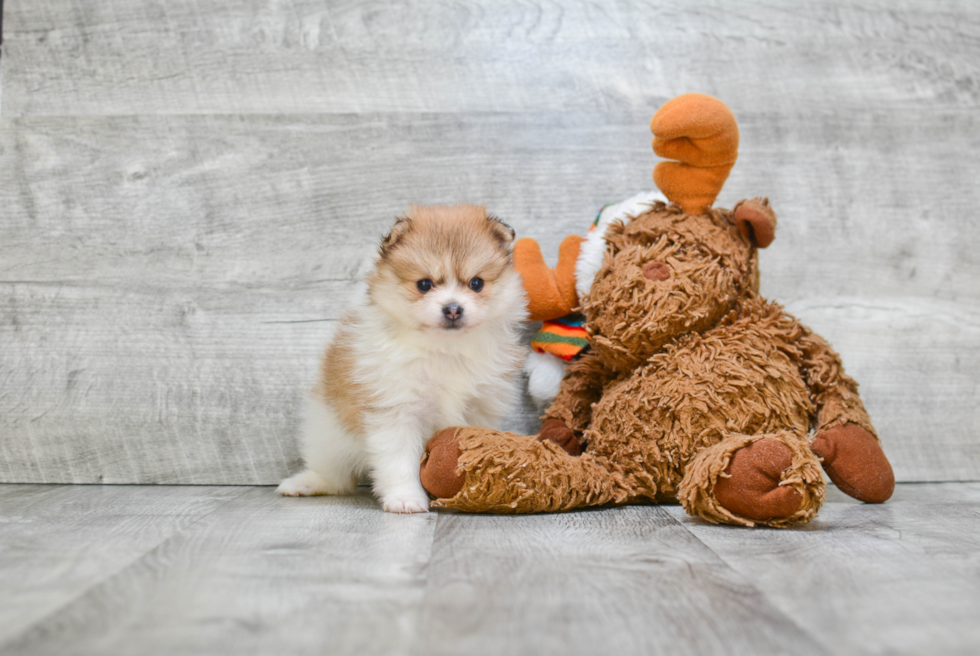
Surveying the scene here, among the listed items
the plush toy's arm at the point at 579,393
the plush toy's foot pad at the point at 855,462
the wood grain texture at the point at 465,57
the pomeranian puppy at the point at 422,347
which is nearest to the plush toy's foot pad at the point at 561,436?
the plush toy's arm at the point at 579,393

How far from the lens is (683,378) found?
5.32 ft

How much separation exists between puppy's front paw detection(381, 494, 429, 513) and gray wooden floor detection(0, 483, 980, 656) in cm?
5

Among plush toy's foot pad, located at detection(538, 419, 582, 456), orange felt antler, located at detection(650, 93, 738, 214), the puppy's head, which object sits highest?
orange felt antler, located at detection(650, 93, 738, 214)

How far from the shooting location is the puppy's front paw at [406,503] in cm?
164

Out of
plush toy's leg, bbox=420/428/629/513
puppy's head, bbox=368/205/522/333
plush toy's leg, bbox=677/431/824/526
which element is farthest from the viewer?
puppy's head, bbox=368/205/522/333

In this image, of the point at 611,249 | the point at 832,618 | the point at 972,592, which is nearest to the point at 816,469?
the point at 972,592

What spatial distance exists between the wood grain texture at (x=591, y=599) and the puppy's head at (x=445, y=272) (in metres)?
0.49

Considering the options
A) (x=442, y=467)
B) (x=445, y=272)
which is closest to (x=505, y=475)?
(x=442, y=467)

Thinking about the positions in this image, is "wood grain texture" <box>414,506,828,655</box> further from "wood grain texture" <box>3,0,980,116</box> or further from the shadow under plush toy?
"wood grain texture" <box>3,0,980,116</box>

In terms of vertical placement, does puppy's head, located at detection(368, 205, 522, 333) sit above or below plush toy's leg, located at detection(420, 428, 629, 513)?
above

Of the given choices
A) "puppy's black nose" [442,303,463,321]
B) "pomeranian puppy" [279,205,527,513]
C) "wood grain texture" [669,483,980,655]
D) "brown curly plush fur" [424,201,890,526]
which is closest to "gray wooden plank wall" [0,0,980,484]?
"pomeranian puppy" [279,205,527,513]

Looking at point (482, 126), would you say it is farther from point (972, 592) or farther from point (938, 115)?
point (972, 592)

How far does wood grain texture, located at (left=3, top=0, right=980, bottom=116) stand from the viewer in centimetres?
211

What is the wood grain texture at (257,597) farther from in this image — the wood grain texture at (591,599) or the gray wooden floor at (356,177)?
the gray wooden floor at (356,177)
